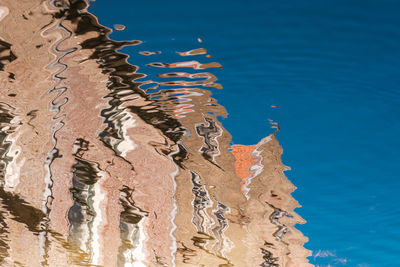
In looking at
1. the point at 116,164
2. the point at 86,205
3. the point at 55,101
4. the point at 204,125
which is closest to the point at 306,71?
the point at 204,125

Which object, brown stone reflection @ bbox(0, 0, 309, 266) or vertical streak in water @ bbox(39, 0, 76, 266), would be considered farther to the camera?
brown stone reflection @ bbox(0, 0, 309, 266)

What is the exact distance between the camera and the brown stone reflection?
15.2 ft

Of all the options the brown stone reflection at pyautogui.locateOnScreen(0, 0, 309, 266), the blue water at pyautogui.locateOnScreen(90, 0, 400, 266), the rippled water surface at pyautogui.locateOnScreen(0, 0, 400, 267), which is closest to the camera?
the blue water at pyautogui.locateOnScreen(90, 0, 400, 266)

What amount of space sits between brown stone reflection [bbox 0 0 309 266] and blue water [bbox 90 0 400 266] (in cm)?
26

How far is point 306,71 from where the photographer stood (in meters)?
4.77

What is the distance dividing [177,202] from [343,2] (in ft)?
18.3

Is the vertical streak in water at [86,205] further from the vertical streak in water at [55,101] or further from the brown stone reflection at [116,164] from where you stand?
the vertical streak in water at [55,101]

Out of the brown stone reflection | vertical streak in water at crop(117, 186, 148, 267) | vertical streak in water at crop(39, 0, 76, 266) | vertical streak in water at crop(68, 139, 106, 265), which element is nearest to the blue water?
the brown stone reflection

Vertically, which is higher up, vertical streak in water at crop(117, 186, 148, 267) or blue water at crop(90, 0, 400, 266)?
blue water at crop(90, 0, 400, 266)

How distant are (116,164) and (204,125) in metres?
2.25

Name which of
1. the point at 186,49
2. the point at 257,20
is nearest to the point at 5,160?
the point at 186,49

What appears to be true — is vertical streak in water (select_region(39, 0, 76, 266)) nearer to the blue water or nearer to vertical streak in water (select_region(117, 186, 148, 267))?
the blue water

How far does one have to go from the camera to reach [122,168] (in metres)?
6.98

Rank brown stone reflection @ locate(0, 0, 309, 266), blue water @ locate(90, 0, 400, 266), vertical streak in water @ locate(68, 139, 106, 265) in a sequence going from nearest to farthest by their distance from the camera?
blue water @ locate(90, 0, 400, 266) → brown stone reflection @ locate(0, 0, 309, 266) → vertical streak in water @ locate(68, 139, 106, 265)
